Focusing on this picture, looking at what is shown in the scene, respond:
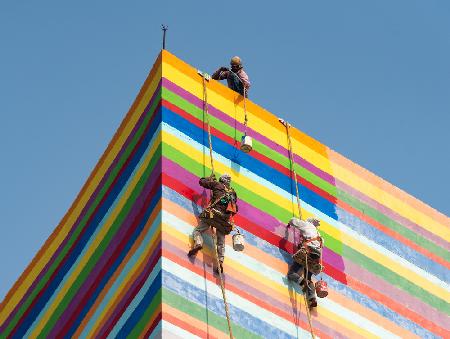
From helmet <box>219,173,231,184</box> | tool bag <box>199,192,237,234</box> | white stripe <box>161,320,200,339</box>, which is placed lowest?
white stripe <box>161,320,200,339</box>

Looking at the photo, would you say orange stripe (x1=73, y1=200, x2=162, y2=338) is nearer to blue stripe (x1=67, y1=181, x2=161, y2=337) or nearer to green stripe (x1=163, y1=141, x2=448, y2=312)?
blue stripe (x1=67, y1=181, x2=161, y2=337)

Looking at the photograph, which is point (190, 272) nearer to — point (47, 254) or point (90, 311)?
point (90, 311)

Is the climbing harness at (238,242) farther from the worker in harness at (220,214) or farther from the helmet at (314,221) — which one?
the helmet at (314,221)

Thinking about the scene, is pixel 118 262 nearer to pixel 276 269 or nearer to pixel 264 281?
pixel 264 281

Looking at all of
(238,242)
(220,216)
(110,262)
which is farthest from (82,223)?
(238,242)

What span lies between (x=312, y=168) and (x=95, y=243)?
6.01 m

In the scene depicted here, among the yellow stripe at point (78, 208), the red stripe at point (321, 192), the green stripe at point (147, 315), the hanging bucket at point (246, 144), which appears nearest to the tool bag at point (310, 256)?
the red stripe at point (321, 192)

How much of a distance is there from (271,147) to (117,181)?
400 cm

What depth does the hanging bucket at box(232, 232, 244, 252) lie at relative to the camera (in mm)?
30203

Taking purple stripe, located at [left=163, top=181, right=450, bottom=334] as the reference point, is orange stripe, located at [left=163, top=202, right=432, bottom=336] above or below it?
below

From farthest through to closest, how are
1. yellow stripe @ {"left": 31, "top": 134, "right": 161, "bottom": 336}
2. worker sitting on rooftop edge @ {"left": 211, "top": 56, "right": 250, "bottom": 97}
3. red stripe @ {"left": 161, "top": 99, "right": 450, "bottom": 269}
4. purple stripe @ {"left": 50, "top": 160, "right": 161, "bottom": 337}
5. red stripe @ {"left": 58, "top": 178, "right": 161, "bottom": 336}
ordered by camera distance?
worker sitting on rooftop edge @ {"left": 211, "top": 56, "right": 250, "bottom": 97} < red stripe @ {"left": 161, "top": 99, "right": 450, "bottom": 269} < yellow stripe @ {"left": 31, "top": 134, "right": 161, "bottom": 336} < purple stripe @ {"left": 50, "top": 160, "right": 161, "bottom": 337} < red stripe @ {"left": 58, "top": 178, "right": 161, "bottom": 336}

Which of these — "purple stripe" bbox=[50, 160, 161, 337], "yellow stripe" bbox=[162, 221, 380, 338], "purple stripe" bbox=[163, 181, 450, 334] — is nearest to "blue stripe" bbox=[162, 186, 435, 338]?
"purple stripe" bbox=[163, 181, 450, 334]

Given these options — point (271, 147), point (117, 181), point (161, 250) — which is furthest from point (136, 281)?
point (271, 147)

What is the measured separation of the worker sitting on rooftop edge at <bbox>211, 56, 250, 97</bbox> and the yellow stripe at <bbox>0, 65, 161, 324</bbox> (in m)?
2.55
